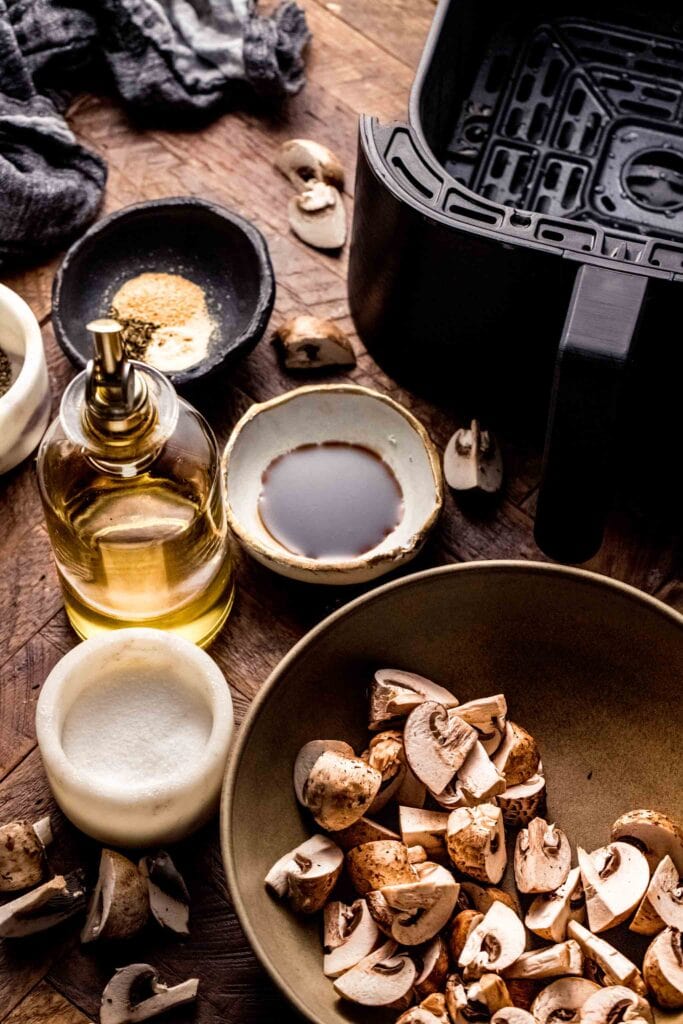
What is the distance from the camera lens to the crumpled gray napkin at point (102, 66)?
1148mm

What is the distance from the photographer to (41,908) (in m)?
0.84

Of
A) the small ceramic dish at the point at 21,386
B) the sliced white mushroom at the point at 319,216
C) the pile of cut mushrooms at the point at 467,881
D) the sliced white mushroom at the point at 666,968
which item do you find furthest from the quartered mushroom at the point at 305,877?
the sliced white mushroom at the point at 319,216

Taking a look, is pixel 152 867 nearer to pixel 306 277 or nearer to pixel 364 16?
pixel 306 277

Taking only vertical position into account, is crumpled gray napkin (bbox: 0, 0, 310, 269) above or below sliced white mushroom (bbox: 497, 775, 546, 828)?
above

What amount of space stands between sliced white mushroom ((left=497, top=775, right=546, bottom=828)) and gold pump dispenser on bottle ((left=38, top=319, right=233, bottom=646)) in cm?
27

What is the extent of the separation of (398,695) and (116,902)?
0.24 meters

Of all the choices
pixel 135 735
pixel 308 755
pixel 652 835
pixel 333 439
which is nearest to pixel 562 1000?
pixel 652 835

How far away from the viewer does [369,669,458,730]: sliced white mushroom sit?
87cm

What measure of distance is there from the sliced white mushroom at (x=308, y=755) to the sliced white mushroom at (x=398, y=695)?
37 mm

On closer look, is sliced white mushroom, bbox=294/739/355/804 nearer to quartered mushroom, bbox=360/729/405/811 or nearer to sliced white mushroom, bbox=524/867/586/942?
quartered mushroom, bbox=360/729/405/811

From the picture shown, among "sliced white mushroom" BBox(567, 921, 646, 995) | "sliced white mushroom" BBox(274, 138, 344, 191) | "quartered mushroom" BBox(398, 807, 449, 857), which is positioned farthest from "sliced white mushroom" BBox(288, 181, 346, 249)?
"sliced white mushroom" BBox(567, 921, 646, 995)

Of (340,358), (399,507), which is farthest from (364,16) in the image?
(399,507)

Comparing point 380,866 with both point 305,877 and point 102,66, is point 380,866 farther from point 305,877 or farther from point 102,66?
point 102,66

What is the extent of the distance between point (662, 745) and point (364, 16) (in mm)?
832
